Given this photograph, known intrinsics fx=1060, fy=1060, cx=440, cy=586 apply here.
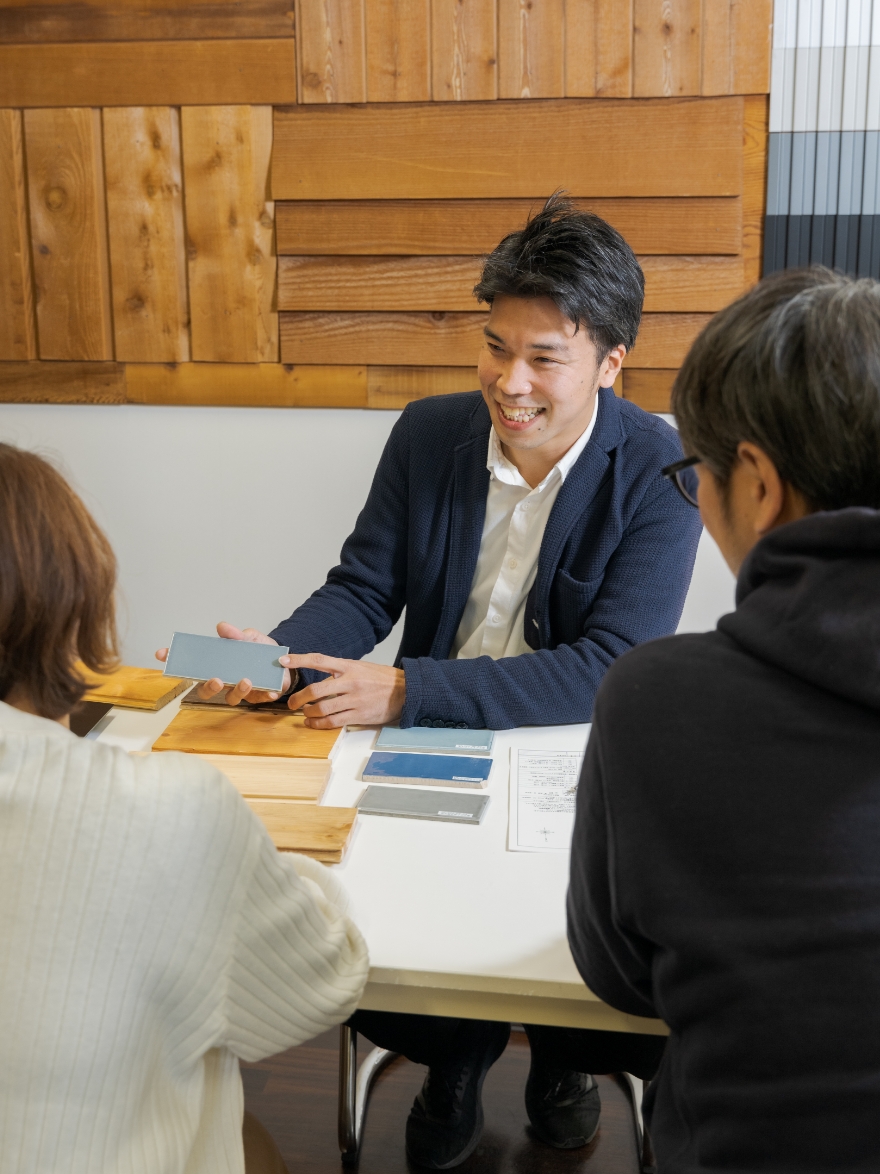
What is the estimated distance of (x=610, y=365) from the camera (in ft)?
5.87

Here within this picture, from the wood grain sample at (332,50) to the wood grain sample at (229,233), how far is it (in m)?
0.15

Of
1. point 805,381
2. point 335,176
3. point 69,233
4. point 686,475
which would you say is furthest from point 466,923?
point 69,233

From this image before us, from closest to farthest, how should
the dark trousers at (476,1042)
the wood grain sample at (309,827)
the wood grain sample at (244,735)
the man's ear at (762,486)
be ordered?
the man's ear at (762,486), the wood grain sample at (309,827), the wood grain sample at (244,735), the dark trousers at (476,1042)

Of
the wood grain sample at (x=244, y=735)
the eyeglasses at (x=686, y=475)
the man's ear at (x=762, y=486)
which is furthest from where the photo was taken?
the wood grain sample at (x=244, y=735)

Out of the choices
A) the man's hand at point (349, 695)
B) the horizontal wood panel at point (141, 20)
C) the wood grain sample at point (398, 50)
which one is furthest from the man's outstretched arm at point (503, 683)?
the horizontal wood panel at point (141, 20)

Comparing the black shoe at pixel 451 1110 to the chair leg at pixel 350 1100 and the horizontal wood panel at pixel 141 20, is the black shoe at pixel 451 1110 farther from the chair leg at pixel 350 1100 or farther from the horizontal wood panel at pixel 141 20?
the horizontal wood panel at pixel 141 20

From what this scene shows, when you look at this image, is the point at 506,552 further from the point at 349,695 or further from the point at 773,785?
the point at 773,785

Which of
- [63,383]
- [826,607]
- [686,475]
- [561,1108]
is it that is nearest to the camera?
[826,607]

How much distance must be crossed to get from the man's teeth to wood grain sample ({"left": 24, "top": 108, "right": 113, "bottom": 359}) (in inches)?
60.6

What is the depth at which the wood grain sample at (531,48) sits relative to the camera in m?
2.49

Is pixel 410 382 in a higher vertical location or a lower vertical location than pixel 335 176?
lower

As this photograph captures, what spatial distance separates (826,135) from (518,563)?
4.77 feet

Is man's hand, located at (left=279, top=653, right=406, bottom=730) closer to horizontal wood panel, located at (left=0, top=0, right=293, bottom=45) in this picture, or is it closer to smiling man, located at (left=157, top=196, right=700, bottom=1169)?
smiling man, located at (left=157, top=196, right=700, bottom=1169)

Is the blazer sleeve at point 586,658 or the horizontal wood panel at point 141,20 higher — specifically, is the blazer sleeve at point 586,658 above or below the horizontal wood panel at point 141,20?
below
